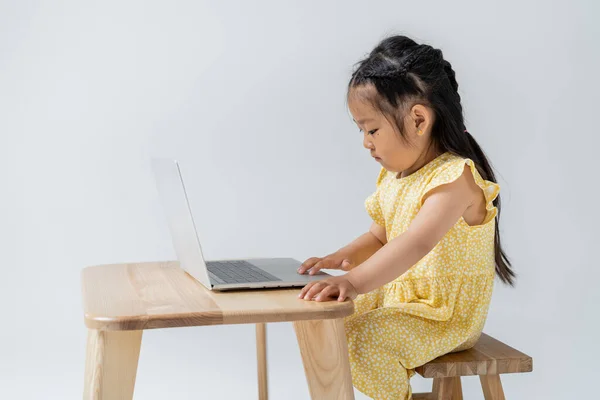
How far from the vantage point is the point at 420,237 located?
153 cm

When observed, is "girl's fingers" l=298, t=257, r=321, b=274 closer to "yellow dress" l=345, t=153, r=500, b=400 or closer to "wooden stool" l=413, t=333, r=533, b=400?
"yellow dress" l=345, t=153, r=500, b=400

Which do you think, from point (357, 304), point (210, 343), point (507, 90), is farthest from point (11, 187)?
point (507, 90)

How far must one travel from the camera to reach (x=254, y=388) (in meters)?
2.62

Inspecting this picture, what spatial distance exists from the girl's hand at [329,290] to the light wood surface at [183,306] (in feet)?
0.06

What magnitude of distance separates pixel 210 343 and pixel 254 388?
27cm

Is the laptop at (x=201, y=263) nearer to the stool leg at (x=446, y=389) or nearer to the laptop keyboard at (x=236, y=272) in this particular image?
the laptop keyboard at (x=236, y=272)

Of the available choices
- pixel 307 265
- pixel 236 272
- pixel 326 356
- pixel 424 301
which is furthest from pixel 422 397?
pixel 326 356

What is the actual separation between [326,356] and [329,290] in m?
0.10

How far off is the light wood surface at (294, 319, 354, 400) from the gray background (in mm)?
1402

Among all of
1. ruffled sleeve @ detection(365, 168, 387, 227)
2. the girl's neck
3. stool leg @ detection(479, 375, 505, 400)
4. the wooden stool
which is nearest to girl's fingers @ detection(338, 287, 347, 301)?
the wooden stool

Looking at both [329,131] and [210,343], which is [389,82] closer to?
[329,131]

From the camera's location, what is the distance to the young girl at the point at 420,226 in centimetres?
157

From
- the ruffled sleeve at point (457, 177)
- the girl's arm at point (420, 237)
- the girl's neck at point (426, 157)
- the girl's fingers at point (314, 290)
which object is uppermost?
the girl's neck at point (426, 157)

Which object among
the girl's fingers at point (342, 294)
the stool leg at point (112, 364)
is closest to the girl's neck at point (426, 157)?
the girl's fingers at point (342, 294)
